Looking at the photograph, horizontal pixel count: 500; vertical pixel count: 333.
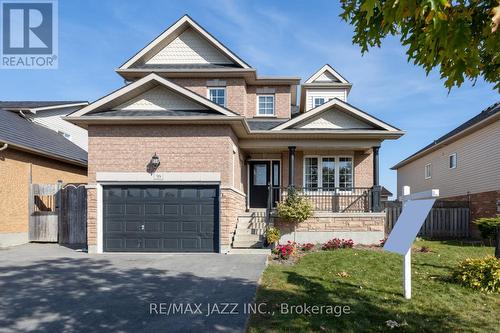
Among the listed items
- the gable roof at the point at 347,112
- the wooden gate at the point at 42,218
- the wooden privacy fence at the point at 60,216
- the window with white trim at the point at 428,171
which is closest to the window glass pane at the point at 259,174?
the gable roof at the point at 347,112

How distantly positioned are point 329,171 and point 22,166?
13.3 metres

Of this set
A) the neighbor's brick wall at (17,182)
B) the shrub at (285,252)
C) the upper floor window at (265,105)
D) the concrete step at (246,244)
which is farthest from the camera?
the upper floor window at (265,105)

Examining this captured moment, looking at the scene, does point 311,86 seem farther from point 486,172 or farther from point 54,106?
point 54,106

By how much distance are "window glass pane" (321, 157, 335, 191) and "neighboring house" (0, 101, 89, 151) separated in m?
13.8

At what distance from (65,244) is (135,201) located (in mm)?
4431

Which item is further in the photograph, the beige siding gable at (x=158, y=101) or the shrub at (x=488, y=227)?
the shrub at (x=488, y=227)

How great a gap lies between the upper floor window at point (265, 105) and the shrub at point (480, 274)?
1173 centimetres

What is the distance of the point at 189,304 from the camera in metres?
6.59

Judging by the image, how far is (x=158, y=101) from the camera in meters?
13.1

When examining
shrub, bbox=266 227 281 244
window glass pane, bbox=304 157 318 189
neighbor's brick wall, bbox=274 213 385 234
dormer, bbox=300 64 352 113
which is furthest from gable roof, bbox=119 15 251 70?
→ shrub, bbox=266 227 281 244

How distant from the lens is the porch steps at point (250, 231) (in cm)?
1290

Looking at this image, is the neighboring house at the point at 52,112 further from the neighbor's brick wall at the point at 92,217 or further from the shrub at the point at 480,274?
the shrub at the point at 480,274

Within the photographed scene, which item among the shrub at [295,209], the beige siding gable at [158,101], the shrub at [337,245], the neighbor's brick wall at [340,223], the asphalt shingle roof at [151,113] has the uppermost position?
the beige siding gable at [158,101]

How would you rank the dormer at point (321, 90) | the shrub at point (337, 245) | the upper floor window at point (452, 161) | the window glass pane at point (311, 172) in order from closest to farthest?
the shrub at point (337, 245), the window glass pane at point (311, 172), the dormer at point (321, 90), the upper floor window at point (452, 161)
